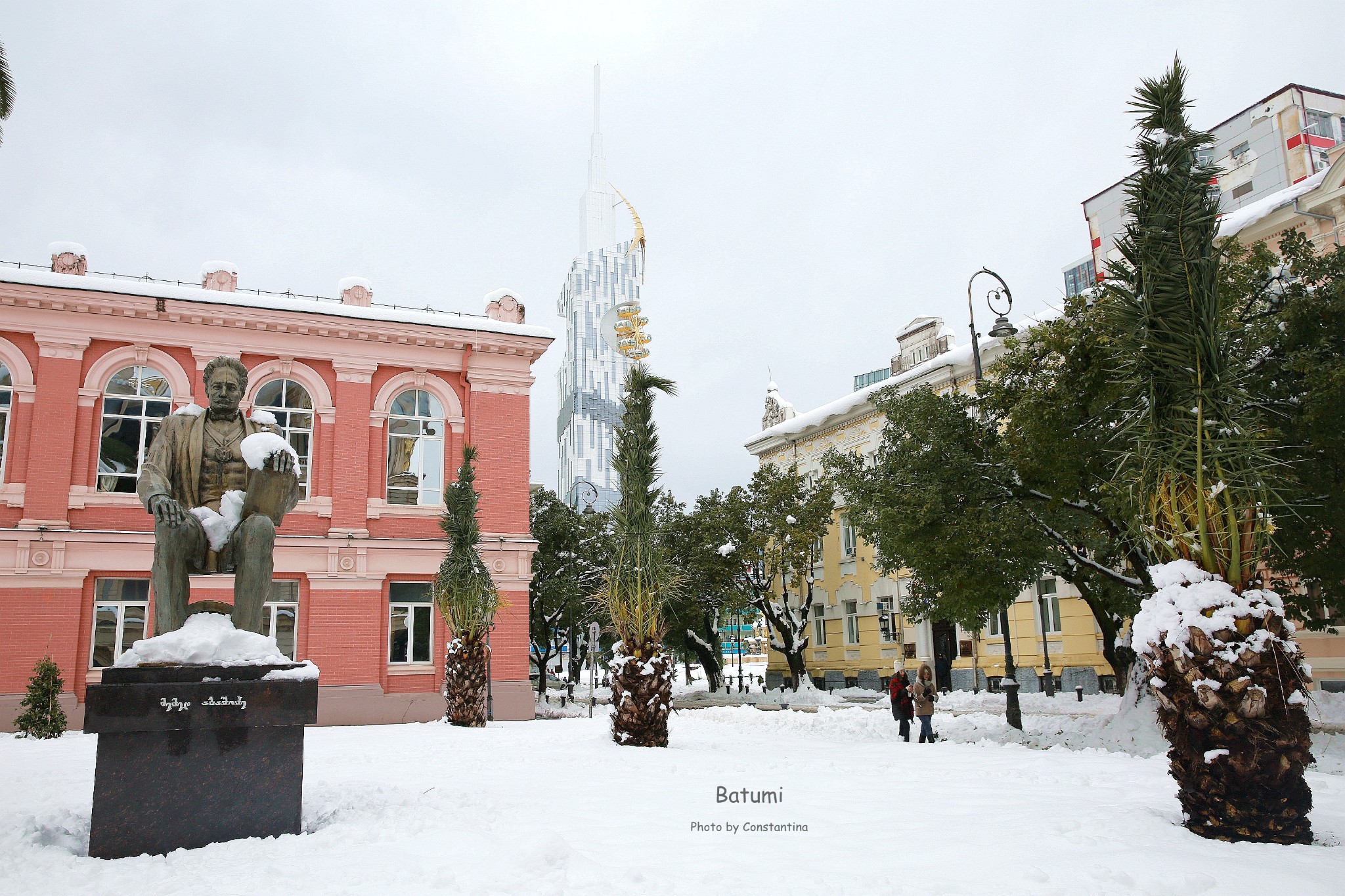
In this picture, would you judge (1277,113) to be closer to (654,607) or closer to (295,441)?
(654,607)

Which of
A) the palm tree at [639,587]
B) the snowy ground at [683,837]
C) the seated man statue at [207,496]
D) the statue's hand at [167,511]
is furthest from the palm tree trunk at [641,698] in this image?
the statue's hand at [167,511]

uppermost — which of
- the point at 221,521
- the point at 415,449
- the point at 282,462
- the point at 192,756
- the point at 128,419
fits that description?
the point at 128,419

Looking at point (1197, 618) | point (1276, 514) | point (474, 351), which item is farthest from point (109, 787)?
point (474, 351)

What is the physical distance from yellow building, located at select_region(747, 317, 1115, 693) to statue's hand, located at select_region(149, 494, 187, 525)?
22732mm

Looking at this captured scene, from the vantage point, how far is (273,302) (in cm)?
2430

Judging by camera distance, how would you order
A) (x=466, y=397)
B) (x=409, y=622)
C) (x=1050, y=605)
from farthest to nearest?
1. (x=1050, y=605)
2. (x=466, y=397)
3. (x=409, y=622)

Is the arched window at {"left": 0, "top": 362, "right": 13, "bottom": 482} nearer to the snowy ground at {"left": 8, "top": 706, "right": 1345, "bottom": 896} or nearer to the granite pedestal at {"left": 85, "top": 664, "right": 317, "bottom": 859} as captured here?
the snowy ground at {"left": 8, "top": 706, "right": 1345, "bottom": 896}

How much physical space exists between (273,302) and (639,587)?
50.3ft

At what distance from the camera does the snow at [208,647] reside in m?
6.44

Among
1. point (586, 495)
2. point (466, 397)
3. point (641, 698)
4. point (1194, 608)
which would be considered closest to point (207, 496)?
point (1194, 608)

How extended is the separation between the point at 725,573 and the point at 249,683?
28.7m

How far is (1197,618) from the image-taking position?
6.80m

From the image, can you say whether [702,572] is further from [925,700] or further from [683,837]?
[683,837]

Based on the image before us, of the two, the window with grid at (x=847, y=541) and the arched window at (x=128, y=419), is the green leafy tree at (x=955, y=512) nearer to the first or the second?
the arched window at (x=128, y=419)
